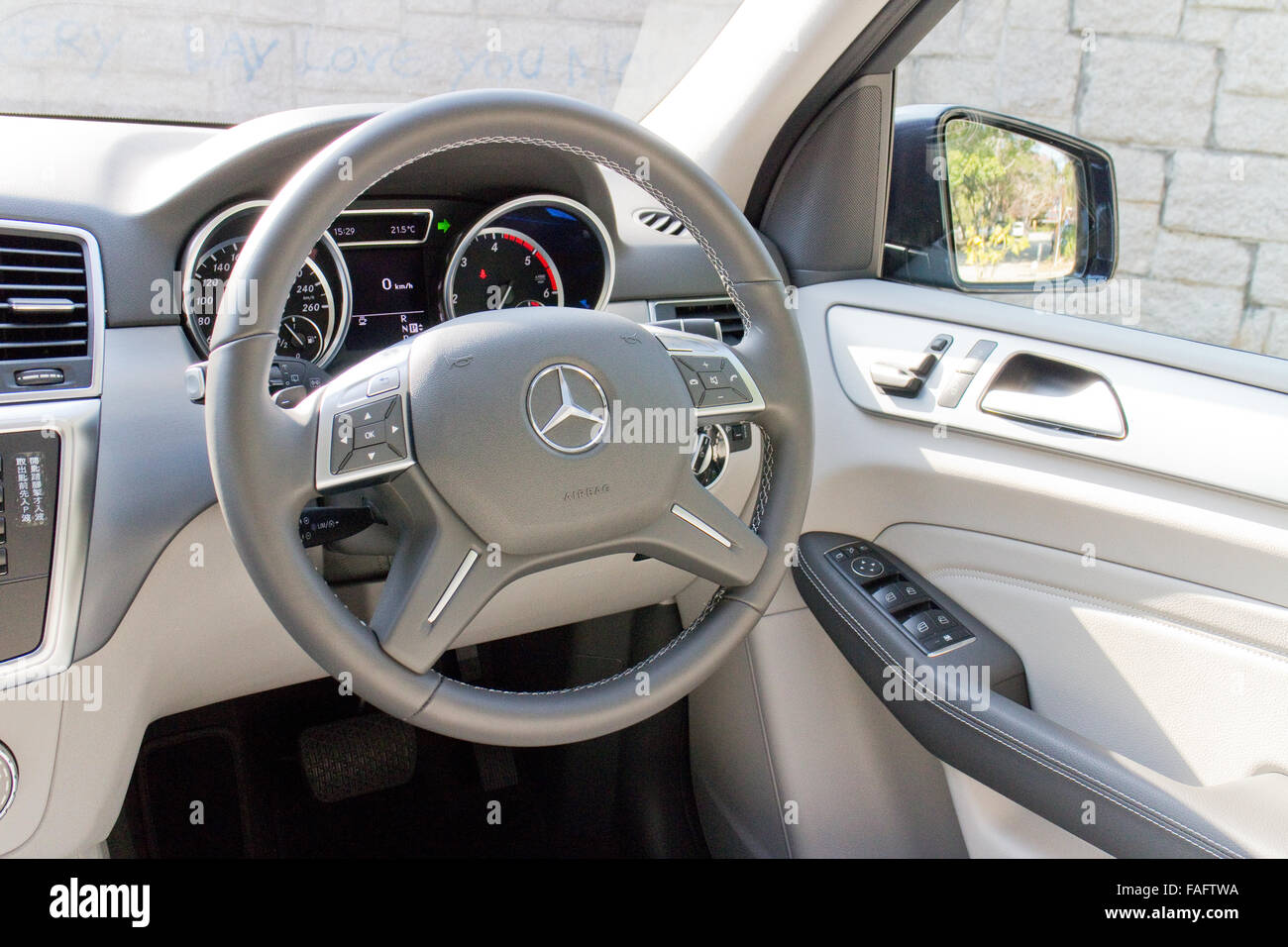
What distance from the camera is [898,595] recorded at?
1.55m

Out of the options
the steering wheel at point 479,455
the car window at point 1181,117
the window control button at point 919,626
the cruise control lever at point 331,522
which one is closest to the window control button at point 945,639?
the window control button at point 919,626

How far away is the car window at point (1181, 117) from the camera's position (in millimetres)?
3221

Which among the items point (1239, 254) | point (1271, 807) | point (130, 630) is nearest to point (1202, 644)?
point (1271, 807)

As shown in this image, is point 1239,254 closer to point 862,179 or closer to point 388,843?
point 862,179

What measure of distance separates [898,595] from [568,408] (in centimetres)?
79

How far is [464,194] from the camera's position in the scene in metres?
1.41

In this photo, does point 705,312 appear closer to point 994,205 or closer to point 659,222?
point 659,222

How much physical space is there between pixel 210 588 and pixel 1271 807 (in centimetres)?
129

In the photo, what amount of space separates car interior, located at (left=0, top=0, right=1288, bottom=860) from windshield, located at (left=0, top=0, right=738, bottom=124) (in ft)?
0.26

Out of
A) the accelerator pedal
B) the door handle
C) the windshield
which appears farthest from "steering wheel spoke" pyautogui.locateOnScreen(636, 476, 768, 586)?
the accelerator pedal

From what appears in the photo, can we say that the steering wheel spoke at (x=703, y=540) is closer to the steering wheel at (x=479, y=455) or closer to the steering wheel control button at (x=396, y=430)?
the steering wheel at (x=479, y=455)

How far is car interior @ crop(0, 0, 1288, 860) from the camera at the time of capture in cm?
95

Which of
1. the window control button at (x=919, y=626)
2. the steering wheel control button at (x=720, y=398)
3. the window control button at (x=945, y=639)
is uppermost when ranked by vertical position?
the steering wheel control button at (x=720, y=398)

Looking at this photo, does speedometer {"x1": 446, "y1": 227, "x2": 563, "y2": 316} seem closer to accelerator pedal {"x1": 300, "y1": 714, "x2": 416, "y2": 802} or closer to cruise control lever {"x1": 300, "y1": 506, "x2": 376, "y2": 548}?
cruise control lever {"x1": 300, "y1": 506, "x2": 376, "y2": 548}
